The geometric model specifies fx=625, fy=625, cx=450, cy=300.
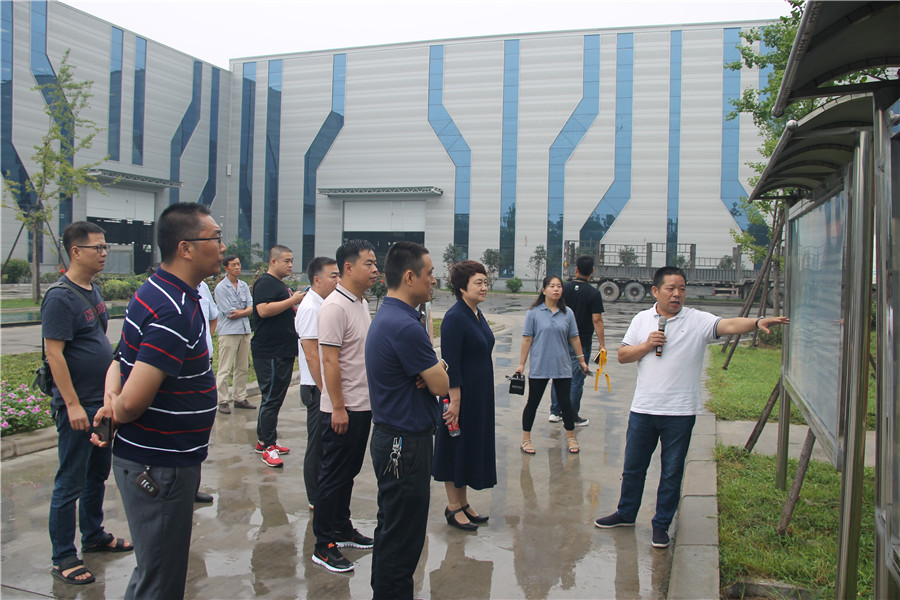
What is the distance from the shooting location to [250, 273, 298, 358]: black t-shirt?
5836mm

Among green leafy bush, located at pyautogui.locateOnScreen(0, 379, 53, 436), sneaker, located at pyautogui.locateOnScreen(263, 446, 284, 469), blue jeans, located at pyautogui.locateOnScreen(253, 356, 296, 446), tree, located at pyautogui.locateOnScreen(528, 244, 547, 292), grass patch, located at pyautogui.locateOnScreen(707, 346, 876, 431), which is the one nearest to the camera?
sneaker, located at pyautogui.locateOnScreen(263, 446, 284, 469)

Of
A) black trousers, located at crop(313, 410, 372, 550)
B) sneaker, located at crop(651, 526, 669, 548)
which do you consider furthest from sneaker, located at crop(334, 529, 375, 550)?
sneaker, located at crop(651, 526, 669, 548)

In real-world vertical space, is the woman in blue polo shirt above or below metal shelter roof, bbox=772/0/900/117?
below

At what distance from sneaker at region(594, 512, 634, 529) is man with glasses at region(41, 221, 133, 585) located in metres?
3.17

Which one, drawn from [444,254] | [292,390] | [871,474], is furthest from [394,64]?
[871,474]

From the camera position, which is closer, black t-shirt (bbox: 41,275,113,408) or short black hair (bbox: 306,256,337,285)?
black t-shirt (bbox: 41,275,113,408)

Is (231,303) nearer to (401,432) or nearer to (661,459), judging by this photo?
(401,432)

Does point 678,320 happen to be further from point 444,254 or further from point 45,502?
point 444,254

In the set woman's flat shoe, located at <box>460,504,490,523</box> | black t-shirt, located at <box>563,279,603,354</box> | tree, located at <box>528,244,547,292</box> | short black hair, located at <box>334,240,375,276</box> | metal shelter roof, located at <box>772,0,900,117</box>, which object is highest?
tree, located at <box>528,244,547,292</box>

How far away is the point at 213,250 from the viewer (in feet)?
8.90

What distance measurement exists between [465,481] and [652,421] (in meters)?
1.34

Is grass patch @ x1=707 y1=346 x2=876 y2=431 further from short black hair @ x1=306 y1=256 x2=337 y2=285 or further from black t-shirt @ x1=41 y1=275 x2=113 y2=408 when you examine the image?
black t-shirt @ x1=41 y1=275 x2=113 y2=408

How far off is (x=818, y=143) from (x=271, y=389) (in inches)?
184

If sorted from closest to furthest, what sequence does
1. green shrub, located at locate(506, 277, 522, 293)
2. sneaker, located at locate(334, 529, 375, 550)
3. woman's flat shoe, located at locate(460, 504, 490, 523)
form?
sneaker, located at locate(334, 529, 375, 550)
woman's flat shoe, located at locate(460, 504, 490, 523)
green shrub, located at locate(506, 277, 522, 293)
